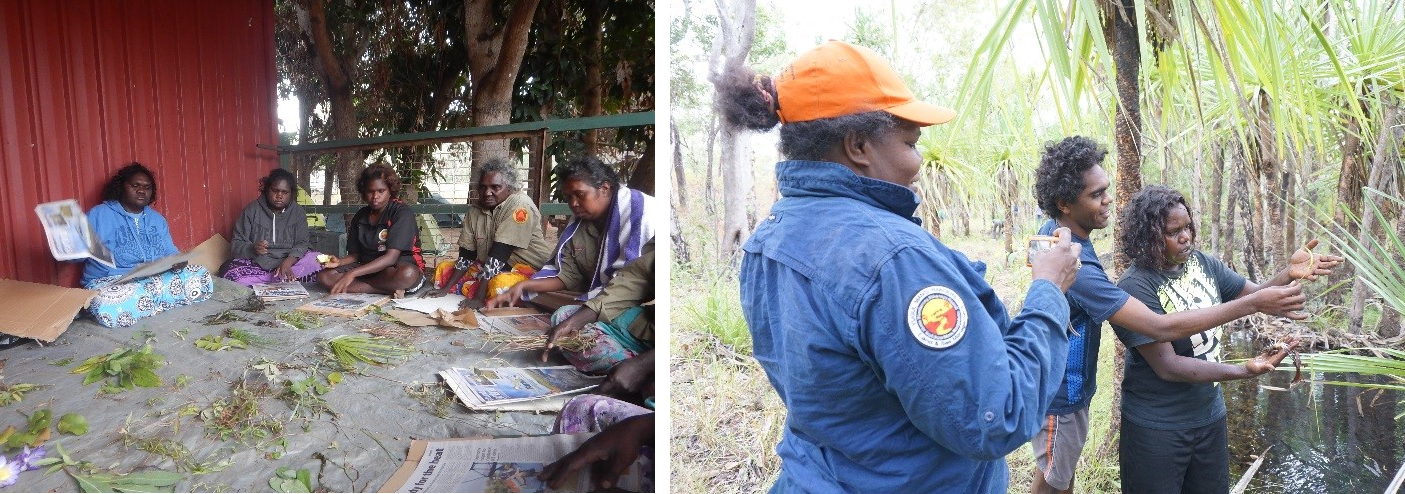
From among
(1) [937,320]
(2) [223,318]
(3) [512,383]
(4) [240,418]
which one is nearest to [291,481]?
(4) [240,418]

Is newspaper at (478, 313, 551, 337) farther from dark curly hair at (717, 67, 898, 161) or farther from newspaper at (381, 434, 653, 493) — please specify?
dark curly hair at (717, 67, 898, 161)

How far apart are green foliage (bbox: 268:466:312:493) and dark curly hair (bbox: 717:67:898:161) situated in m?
1.80

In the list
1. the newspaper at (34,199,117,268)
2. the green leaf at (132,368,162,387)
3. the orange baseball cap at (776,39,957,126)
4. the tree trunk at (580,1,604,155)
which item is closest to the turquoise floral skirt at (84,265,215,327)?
the newspaper at (34,199,117,268)

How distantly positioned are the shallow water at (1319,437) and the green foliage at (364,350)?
3060mm

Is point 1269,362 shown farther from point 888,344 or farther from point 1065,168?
point 888,344

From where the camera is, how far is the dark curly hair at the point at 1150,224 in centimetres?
178

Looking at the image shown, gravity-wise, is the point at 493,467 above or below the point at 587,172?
below

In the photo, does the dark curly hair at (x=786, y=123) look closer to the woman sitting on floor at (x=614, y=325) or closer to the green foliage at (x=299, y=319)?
the woman sitting on floor at (x=614, y=325)

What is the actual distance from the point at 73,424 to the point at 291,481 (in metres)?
0.96

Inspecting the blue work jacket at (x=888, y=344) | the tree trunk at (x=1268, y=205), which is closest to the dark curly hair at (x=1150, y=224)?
the tree trunk at (x=1268, y=205)

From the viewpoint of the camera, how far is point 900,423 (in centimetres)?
110

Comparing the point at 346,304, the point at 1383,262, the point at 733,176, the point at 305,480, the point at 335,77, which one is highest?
the point at 335,77

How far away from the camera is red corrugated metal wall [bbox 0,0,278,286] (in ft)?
13.6

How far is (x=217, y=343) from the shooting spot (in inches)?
135
